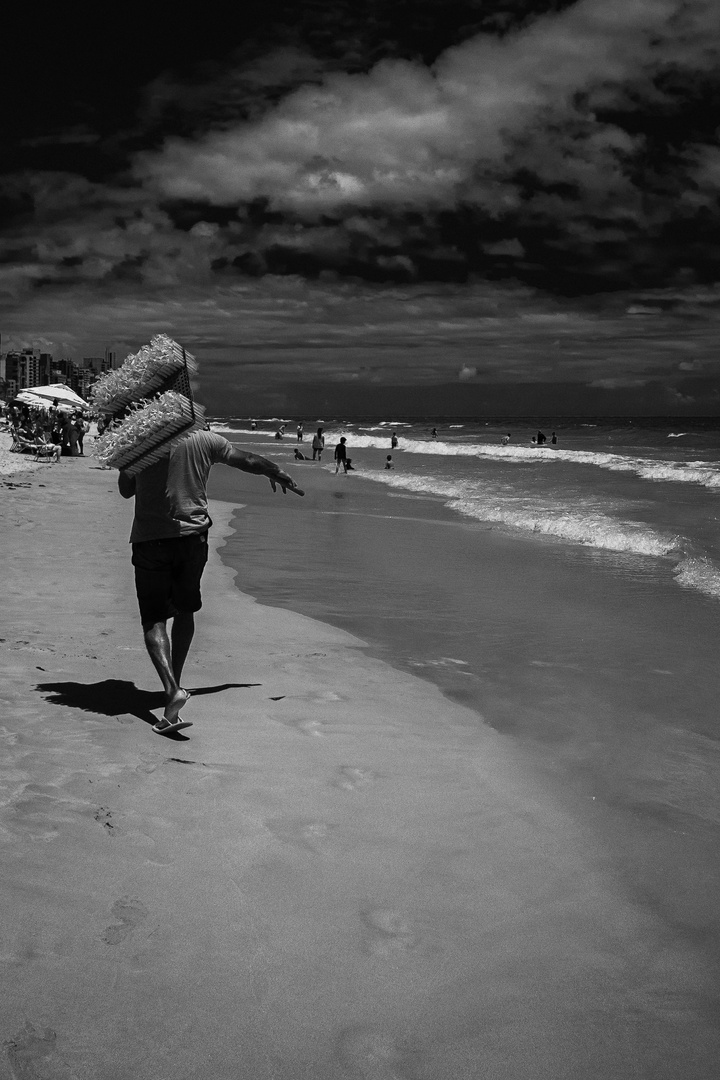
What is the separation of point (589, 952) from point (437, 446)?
2096 inches

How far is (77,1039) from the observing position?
7.20 ft

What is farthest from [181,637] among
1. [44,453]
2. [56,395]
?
[56,395]

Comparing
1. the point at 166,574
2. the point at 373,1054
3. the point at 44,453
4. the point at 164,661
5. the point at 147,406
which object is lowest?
the point at 373,1054

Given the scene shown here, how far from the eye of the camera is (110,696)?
489 cm

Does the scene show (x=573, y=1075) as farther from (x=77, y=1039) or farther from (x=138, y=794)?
(x=138, y=794)

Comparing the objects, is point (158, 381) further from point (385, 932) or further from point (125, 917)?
point (385, 932)

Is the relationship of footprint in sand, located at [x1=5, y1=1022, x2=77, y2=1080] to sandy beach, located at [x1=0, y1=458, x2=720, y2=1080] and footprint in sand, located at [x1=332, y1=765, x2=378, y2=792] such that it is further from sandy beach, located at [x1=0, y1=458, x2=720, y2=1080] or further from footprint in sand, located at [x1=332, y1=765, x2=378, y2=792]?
footprint in sand, located at [x1=332, y1=765, x2=378, y2=792]

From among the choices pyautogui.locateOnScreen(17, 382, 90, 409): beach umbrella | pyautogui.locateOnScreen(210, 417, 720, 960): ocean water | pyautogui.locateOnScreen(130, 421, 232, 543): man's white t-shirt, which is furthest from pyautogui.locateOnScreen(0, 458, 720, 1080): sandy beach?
pyautogui.locateOnScreen(17, 382, 90, 409): beach umbrella

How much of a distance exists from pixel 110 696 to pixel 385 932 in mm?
2626

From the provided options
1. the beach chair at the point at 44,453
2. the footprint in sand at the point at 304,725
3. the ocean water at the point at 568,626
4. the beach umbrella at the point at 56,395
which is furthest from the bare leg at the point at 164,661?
the beach umbrella at the point at 56,395

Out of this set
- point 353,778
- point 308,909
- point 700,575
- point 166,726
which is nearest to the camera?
point 308,909

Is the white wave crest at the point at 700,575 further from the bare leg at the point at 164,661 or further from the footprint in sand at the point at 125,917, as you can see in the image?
the footprint in sand at the point at 125,917

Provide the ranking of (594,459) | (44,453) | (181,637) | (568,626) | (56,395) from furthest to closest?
(594,459) → (56,395) → (44,453) → (568,626) → (181,637)

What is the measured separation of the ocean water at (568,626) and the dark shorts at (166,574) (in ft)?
6.36
